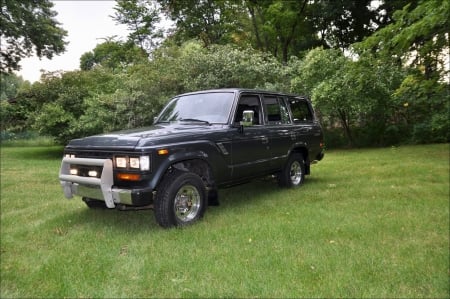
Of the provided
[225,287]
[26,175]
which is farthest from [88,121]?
[225,287]

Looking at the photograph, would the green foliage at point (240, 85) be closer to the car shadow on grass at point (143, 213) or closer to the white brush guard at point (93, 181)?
the car shadow on grass at point (143, 213)

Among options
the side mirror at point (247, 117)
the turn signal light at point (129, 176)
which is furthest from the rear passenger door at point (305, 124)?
the turn signal light at point (129, 176)

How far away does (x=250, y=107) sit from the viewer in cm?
649

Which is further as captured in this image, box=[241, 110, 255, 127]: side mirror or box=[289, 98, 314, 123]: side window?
box=[289, 98, 314, 123]: side window

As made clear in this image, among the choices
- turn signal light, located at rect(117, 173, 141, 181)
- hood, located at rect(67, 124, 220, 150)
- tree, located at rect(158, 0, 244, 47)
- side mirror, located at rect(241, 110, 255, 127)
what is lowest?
turn signal light, located at rect(117, 173, 141, 181)

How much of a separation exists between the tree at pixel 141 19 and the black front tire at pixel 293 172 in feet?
83.7

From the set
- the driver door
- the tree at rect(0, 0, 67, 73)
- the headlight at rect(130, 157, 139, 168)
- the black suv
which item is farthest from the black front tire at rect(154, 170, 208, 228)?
the tree at rect(0, 0, 67, 73)

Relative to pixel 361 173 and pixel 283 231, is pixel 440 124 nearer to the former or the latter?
pixel 361 173

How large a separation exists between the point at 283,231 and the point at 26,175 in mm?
8117

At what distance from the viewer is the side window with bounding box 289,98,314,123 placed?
7789 mm

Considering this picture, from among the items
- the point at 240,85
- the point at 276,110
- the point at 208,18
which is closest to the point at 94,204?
the point at 276,110

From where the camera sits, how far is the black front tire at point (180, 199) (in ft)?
16.0

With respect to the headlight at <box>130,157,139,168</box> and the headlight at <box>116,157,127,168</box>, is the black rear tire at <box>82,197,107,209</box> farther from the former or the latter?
the headlight at <box>130,157,139,168</box>

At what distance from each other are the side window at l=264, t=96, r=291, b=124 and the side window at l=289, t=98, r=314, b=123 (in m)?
0.32
